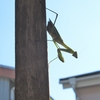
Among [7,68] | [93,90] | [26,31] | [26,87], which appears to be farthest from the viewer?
[93,90]

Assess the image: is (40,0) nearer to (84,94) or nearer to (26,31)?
(26,31)

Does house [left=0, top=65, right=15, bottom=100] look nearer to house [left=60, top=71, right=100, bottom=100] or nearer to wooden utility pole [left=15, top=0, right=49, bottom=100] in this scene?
house [left=60, top=71, right=100, bottom=100]

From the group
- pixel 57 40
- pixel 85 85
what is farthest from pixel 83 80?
pixel 57 40

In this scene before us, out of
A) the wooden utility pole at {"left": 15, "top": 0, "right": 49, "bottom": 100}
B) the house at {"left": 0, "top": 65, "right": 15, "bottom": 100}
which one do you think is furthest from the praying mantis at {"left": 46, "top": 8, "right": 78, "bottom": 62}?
the house at {"left": 0, "top": 65, "right": 15, "bottom": 100}

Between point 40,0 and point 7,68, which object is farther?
point 7,68

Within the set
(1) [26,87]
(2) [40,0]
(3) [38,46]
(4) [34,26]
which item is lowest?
(1) [26,87]

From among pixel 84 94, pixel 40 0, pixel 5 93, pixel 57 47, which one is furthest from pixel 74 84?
pixel 40 0

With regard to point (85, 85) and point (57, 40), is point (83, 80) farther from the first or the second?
point (57, 40)
